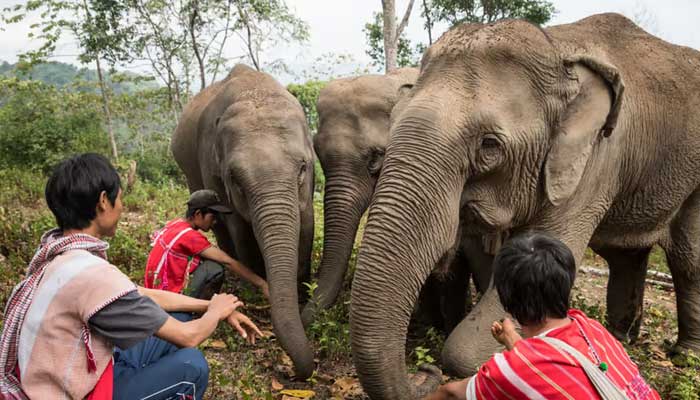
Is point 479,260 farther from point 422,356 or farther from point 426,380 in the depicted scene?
point 426,380

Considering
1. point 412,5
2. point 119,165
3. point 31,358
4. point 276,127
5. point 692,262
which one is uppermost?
point 412,5

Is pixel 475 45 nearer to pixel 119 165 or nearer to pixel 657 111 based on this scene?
pixel 657 111

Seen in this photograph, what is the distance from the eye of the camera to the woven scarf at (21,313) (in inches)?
93.4

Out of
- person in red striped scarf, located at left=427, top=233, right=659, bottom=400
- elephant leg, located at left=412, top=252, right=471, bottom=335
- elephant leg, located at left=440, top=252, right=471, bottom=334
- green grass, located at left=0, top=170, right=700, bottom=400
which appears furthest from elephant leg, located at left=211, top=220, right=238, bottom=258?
person in red striped scarf, located at left=427, top=233, right=659, bottom=400

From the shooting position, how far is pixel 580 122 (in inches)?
141

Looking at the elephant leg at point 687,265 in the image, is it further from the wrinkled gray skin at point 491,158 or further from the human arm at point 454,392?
the human arm at point 454,392

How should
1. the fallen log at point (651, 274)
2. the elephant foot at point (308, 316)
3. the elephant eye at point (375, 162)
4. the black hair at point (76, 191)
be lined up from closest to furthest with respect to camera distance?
the black hair at point (76, 191) → the elephant foot at point (308, 316) → the elephant eye at point (375, 162) → the fallen log at point (651, 274)

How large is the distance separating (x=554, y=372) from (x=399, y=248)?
4.32 feet

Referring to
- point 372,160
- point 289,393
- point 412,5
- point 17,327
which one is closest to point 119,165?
point 412,5

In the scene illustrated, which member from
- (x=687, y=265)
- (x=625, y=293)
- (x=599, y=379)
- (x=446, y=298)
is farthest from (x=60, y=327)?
(x=625, y=293)

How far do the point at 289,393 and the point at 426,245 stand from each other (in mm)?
1311

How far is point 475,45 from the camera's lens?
356 centimetres

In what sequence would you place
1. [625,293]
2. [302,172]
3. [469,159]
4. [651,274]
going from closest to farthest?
[469,159] → [302,172] → [625,293] → [651,274]

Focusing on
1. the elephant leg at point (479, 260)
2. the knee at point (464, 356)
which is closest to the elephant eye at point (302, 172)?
the elephant leg at point (479, 260)
